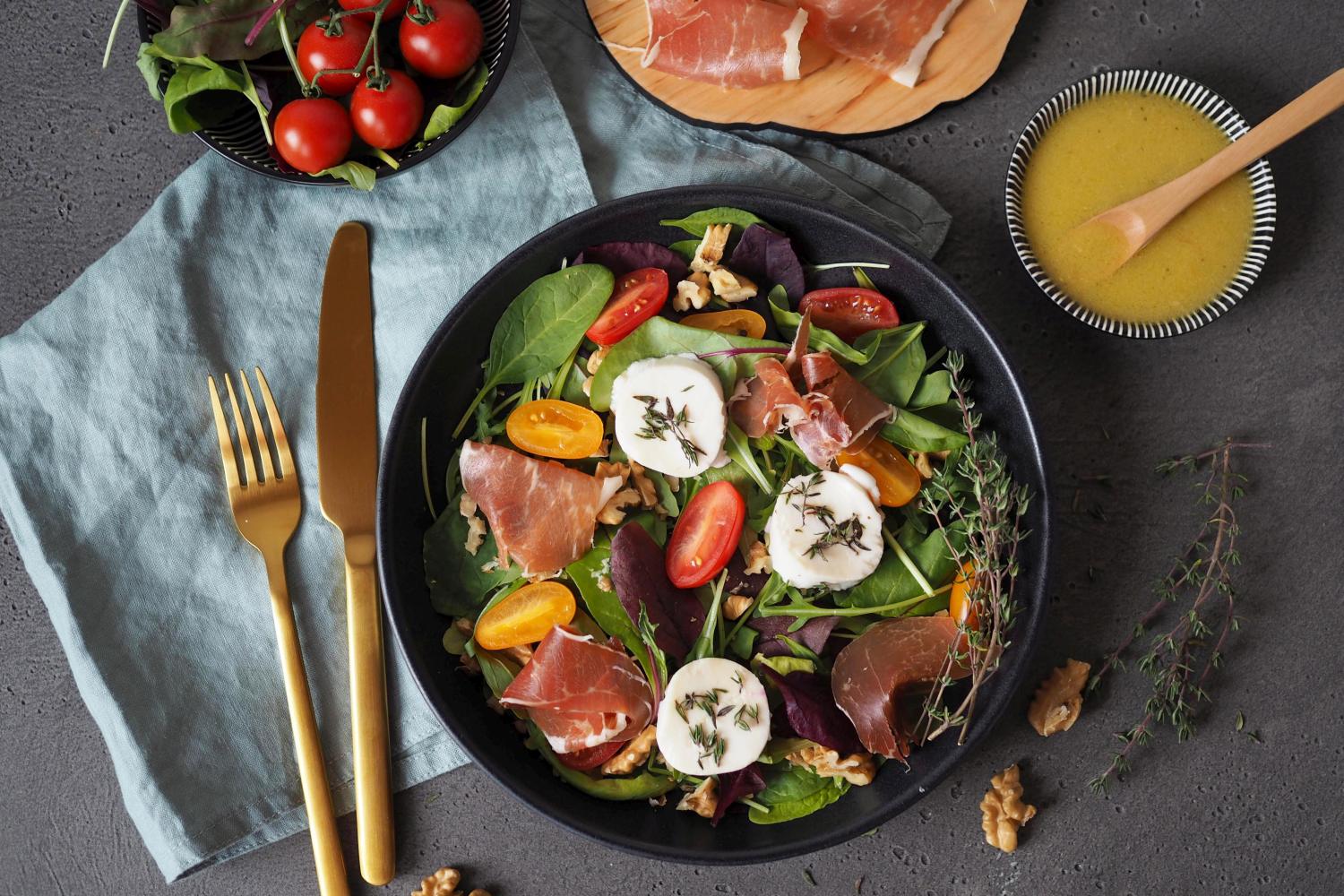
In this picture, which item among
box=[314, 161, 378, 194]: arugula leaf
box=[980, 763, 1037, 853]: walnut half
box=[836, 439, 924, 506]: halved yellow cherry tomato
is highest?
box=[314, 161, 378, 194]: arugula leaf

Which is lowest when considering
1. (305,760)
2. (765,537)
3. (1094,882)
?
(1094,882)

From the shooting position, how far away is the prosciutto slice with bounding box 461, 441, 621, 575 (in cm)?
180

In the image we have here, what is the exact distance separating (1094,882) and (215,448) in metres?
2.18

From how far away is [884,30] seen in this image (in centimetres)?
193

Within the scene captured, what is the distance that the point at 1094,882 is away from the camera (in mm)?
2066

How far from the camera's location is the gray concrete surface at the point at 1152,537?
2.06m

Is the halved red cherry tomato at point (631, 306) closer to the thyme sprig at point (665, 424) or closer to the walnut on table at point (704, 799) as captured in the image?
the thyme sprig at point (665, 424)

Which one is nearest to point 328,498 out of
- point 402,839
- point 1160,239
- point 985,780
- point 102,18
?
point 402,839

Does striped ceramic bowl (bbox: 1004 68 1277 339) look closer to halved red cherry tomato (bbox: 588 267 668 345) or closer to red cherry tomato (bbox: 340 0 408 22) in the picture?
halved red cherry tomato (bbox: 588 267 668 345)

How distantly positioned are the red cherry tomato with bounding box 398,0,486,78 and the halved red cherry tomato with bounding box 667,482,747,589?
999 mm

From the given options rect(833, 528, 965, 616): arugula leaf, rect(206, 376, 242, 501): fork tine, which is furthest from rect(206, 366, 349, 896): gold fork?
rect(833, 528, 965, 616): arugula leaf

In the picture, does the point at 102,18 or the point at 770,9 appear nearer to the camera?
the point at 770,9

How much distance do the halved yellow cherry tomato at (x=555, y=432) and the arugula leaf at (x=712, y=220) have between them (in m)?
0.43

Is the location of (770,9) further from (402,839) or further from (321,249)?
(402,839)
